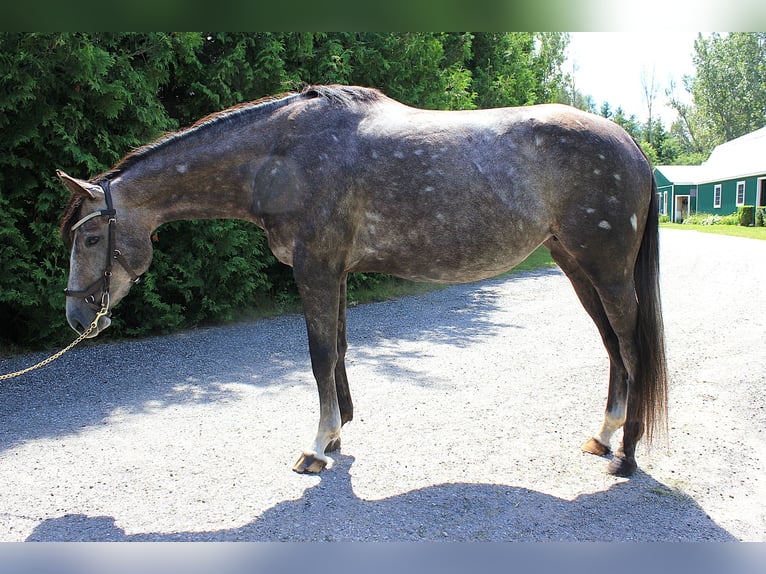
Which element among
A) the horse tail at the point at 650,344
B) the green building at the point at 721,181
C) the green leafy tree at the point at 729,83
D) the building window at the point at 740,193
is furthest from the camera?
the building window at the point at 740,193

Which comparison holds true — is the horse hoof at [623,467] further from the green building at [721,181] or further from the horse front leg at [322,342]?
the green building at [721,181]

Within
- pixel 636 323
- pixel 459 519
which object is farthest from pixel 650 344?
pixel 459 519

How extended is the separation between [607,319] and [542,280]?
29.0 feet

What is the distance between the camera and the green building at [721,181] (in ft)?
67.0

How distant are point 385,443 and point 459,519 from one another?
3.65 ft

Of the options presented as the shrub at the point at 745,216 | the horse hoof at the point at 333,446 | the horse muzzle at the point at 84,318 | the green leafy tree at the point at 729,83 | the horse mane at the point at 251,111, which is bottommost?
the horse hoof at the point at 333,446

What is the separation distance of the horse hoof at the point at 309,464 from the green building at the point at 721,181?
18.2m

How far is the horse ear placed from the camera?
320 centimetres

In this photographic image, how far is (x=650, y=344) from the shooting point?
3.32m

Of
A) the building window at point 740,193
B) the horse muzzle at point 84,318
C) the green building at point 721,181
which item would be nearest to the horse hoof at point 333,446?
the horse muzzle at point 84,318

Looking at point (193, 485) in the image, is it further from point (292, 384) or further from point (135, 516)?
point (292, 384)

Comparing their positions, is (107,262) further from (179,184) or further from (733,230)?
(733,230)

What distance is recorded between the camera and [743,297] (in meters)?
9.34
